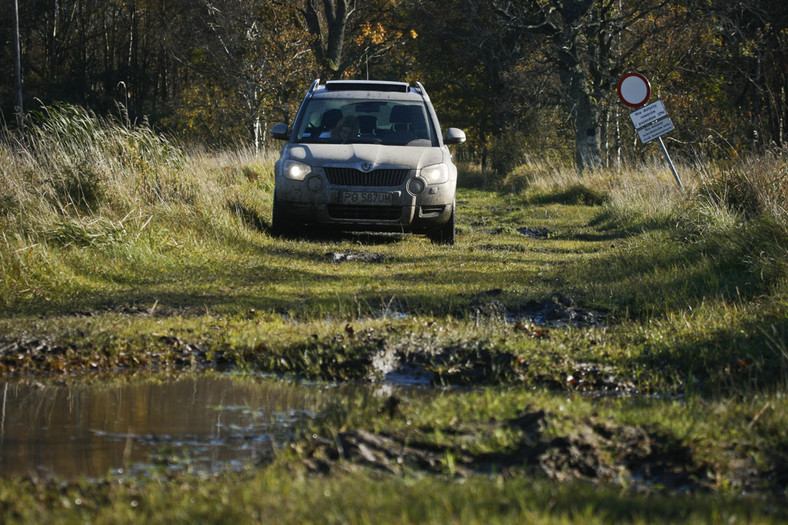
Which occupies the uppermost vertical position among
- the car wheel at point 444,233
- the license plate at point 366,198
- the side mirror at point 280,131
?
the side mirror at point 280,131

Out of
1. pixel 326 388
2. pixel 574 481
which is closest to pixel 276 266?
pixel 326 388

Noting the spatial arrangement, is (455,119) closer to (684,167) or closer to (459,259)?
(684,167)

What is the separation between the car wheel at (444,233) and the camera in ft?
41.4

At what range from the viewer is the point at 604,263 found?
1045 cm

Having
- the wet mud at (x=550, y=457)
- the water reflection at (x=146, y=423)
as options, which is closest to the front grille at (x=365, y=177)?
the water reflection at (x=146, y=423)

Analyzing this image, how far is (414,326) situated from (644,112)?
11.8 metres

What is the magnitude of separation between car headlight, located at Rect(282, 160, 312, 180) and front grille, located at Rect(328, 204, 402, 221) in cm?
53

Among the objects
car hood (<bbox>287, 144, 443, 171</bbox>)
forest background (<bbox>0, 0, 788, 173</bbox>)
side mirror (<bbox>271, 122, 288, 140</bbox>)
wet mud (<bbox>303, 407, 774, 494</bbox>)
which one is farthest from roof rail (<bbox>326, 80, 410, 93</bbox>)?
wet mud (<bbox>303, 407, 774, 494</bbox>)

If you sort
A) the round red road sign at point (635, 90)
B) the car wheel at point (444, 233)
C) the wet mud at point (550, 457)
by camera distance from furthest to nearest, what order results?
the round red road sign at point (635, 90) → the car wheel at point (444, 233) → the wet mud at point (550, 457)

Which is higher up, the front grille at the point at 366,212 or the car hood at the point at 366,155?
the car hood at the point at 366,155

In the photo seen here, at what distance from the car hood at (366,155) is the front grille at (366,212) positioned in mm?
520

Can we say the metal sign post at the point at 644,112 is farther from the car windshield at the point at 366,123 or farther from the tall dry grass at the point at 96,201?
the tall dry grass at the point at 96,201

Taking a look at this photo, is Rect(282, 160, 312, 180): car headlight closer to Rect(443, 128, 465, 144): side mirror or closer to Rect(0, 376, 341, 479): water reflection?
Rect(443, 128, 465, 144): side mirror

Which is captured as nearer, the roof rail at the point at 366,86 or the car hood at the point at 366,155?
the car hood at the point at 366,155
